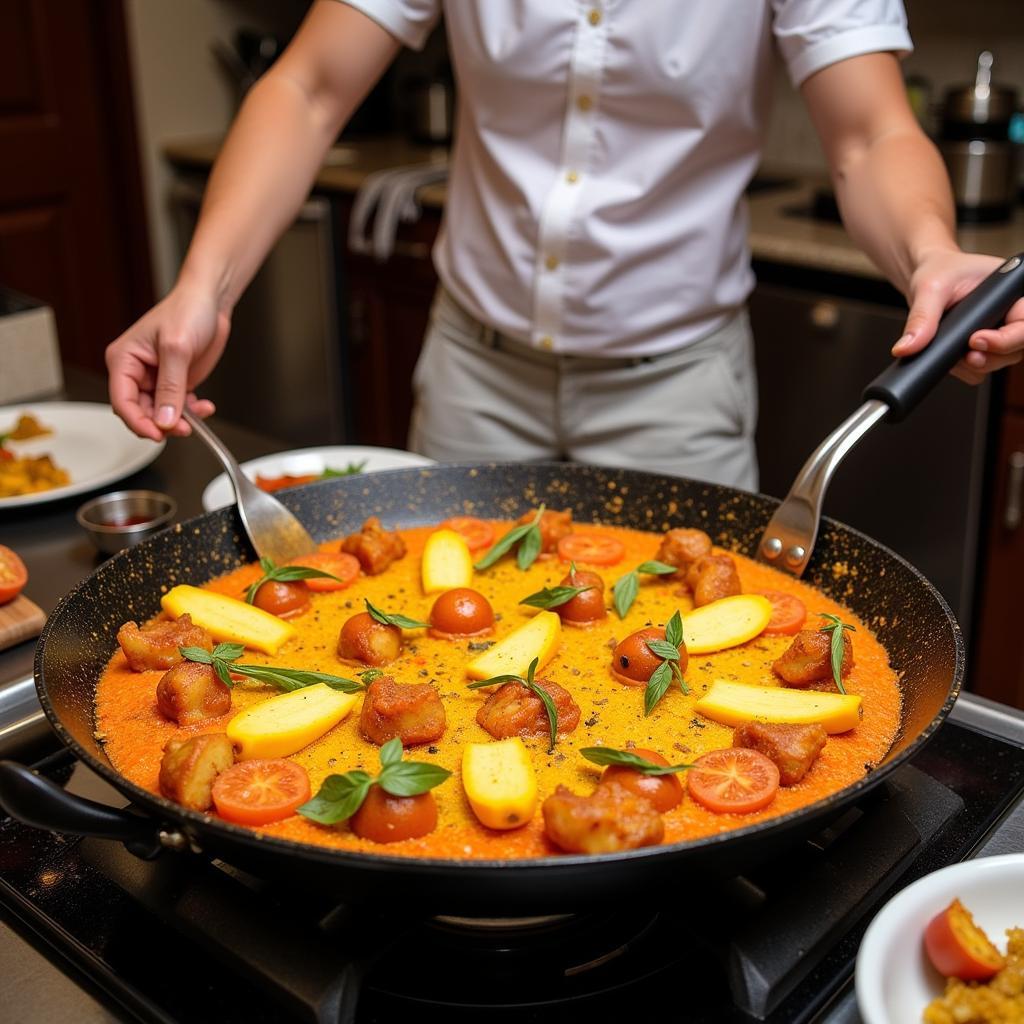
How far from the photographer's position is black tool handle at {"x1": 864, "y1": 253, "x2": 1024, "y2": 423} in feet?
3.68

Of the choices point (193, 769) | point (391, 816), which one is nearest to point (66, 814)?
point (193, 769)

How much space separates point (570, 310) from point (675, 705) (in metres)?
0.87

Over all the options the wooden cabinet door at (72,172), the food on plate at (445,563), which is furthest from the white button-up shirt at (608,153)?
the wooden cabinet door at (72,172)

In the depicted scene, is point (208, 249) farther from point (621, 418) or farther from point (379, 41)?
point (621, 418)

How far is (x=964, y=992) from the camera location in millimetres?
728

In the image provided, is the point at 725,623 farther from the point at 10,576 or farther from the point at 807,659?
the point at 10,576

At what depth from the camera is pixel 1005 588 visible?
2.46m

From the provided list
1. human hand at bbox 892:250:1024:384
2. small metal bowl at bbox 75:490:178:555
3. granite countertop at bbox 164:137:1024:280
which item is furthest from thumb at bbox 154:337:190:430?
granite countertop at bbox 164:137:1024:280

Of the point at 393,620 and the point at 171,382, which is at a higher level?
the point at 171,382

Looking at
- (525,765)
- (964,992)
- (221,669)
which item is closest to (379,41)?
(221,669)

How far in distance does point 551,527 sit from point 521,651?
300mm

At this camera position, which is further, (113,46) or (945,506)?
(113,46)

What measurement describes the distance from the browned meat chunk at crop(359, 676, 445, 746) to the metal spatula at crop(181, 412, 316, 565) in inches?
15.2

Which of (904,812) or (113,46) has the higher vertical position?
(113,46)
